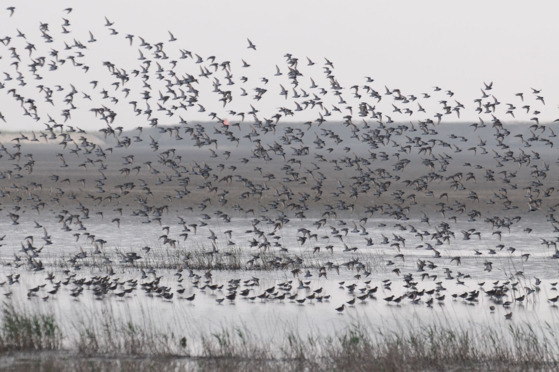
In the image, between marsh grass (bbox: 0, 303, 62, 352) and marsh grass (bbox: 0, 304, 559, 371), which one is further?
marsh grass (bbox: 0, 303, 62, 352)

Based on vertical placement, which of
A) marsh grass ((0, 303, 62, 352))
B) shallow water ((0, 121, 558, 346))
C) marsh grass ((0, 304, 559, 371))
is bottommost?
shallow water ((0, 121, 558, 346))

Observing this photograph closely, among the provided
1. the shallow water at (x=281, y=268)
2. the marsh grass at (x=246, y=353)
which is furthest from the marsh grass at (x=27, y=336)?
the shallow water at (x=281, y=268)

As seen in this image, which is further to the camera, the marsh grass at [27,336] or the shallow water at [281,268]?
the shallow water at [281,268]

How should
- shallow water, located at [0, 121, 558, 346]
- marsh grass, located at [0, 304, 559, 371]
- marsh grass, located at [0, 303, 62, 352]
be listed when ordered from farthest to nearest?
1. shallow water, located at [0, 121, 558, 346]
2. marsh grass, located at [0, 303, 62, 352]
3. marsh grass, located at [0, 304, 559, 371]

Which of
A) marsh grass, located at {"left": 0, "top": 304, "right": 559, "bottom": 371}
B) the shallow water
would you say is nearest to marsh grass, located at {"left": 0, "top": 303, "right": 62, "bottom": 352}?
marsh grass, located at {"left": 0, "top": 304, "right": 559, "bottom": 371}

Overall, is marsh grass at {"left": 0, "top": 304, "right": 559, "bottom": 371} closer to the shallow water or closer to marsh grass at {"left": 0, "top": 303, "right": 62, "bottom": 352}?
marsh grass at {"left": 0, "top": 303, "right": 62, "bottom": 352}

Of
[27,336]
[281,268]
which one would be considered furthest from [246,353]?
[281,268]

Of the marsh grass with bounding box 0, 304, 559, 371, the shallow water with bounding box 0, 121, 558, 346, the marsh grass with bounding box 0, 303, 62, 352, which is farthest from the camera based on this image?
the shallow water with bounding box 0, 121, 558, 346

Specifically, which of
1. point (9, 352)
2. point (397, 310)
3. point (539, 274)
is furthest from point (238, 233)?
point (9, 352)

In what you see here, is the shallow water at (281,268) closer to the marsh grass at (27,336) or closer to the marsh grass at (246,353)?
the marsh grass at (246,353)

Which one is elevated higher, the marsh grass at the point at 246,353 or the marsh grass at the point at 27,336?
the marsh grass at the point at 27,336

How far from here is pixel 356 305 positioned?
2400 centimetres

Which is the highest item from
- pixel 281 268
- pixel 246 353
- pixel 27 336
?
pixel 27 336

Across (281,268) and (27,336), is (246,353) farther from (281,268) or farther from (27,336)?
(281,268)
